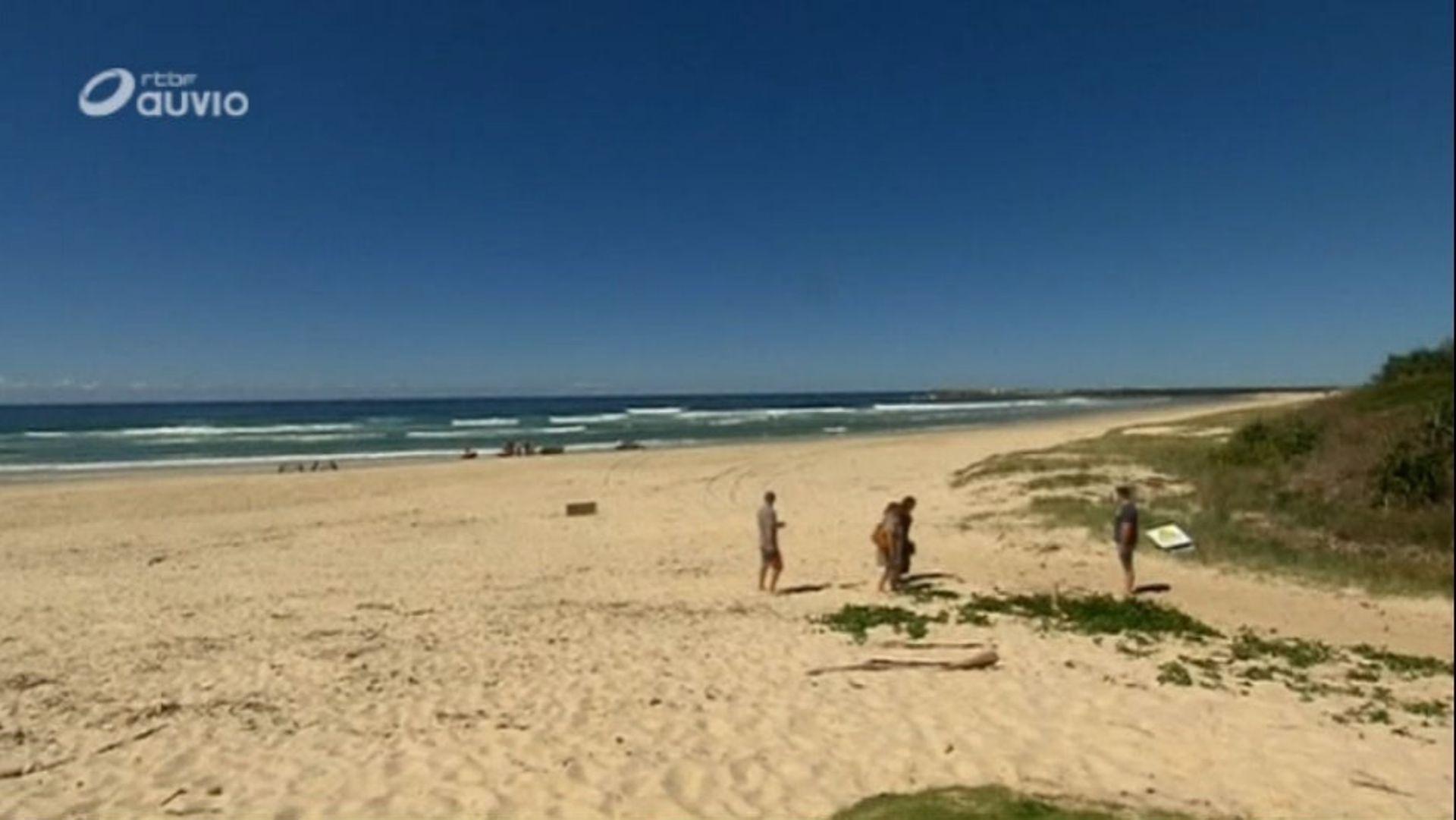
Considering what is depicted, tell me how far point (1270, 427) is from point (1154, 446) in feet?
77.9

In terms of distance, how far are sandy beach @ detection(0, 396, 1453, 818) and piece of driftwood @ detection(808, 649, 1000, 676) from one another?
0.17 m

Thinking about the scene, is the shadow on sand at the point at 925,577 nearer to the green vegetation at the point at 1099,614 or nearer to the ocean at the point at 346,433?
the green vegetation at the point at 1099,614

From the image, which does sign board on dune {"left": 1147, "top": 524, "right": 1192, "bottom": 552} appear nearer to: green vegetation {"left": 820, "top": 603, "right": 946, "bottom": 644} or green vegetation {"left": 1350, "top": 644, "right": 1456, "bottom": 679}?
green vegetation {"left": 1350, "top": 644, "right": 1456, "bottom": 679}

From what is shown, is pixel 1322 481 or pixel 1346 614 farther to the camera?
pixel 1346 614

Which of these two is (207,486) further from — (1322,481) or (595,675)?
(1322,481)

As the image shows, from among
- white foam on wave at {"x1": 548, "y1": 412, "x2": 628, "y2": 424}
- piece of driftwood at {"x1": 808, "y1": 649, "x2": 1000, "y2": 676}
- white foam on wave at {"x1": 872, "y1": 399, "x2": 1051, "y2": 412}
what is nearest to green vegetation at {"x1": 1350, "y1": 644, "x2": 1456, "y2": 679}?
piece of driftwood at {"x1": 808, "y1": 649, "x2": 1000, "y2": 676}

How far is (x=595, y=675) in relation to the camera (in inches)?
324

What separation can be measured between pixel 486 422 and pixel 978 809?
3024 inches

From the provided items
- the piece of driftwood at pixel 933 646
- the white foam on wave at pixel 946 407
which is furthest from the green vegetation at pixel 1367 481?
the white foam on wave at pixel 946 407

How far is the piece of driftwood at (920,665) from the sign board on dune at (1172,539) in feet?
21.3

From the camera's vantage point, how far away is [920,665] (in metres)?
8.23

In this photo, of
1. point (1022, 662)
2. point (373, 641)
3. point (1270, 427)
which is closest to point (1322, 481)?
point (1270, 427)

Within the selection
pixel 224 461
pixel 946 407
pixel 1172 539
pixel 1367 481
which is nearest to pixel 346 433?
pixel 224 461

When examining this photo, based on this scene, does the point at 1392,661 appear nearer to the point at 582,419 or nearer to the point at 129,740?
the point at 129,740
